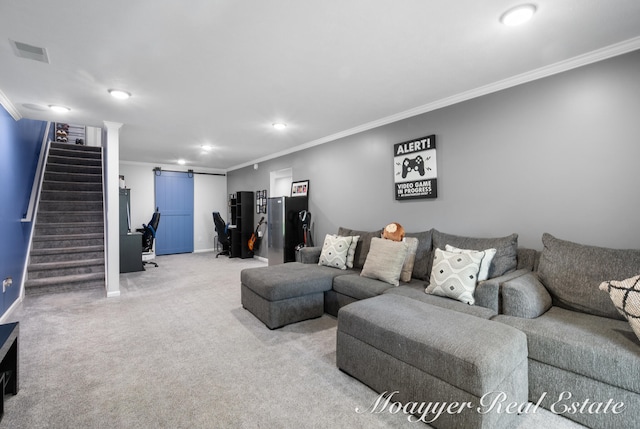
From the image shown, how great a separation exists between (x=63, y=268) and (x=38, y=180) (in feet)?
6.05

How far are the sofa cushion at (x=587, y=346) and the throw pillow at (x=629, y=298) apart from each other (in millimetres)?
123

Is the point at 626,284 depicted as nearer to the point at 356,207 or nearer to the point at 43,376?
the point at 356,207

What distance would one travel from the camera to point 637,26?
1.95 meters

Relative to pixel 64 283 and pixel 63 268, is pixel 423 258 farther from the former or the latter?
pixel 63 268

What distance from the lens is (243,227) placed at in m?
7.11

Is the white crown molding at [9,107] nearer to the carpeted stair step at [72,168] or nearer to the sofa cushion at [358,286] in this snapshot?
the carpeted stair step at [72,168]

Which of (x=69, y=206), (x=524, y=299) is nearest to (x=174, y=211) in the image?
(x=69, y=206)

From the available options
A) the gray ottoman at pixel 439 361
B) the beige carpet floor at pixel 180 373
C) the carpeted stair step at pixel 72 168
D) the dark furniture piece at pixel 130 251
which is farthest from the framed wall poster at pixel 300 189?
the carpeted stair step at pixel 72 168

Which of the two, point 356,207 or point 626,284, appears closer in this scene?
point 626,284

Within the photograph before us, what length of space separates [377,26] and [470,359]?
207 cm

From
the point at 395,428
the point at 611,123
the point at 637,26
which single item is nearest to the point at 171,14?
the point at 395,428

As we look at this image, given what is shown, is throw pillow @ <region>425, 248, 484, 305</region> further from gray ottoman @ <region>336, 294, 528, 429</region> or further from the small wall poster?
the small wall poster

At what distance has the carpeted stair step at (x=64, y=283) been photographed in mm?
4129

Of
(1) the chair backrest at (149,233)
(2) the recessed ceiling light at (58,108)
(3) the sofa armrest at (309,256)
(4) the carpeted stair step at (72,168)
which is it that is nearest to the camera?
(2) the recessed ceiling light at (58,108)
